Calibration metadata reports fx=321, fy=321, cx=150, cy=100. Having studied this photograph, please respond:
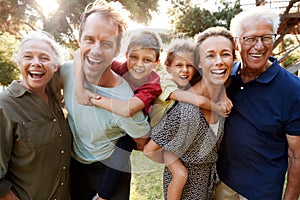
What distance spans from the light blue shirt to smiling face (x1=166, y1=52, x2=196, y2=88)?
26 cm

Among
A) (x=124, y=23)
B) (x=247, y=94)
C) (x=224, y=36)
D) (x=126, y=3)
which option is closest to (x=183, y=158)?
(x=247, y=94)

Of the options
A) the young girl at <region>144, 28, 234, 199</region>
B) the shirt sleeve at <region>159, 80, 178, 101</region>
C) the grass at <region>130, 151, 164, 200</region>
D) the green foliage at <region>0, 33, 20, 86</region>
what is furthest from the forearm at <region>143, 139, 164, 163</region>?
the green foliage at <region>0, 33, 20, 86</region>

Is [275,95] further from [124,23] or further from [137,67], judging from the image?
[124,23]

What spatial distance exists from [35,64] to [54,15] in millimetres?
6978

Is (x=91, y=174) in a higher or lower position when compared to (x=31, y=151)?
lower

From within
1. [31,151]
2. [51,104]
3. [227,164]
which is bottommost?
[227,164]

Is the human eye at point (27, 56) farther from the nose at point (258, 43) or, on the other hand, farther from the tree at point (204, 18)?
the tree at point (204, 18)

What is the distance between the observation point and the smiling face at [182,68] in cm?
172

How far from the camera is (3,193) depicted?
1.58 m

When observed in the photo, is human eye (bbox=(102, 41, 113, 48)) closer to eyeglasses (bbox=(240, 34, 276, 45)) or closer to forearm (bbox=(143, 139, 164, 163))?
forearm (bbox=(143, 139, 164, 163))

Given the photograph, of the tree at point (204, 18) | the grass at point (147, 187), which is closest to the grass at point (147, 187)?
the grass at point (147, 187)

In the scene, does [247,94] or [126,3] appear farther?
[126,3]

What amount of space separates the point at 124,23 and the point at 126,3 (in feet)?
18.1

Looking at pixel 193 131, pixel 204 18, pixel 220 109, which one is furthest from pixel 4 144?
pixel 204 18
